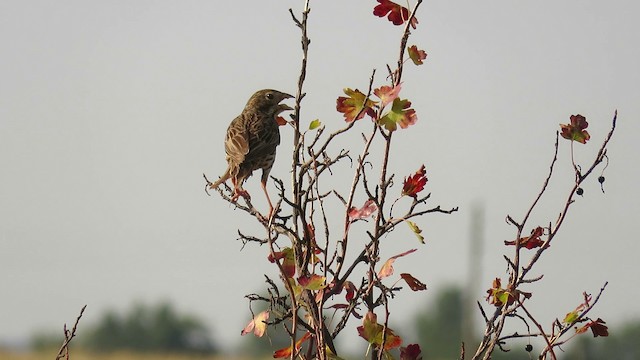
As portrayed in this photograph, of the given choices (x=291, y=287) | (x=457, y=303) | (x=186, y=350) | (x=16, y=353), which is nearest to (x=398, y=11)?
(x=291, y=287)

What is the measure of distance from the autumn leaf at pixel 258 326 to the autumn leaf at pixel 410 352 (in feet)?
1.13

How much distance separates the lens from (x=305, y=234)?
3012 millimetres

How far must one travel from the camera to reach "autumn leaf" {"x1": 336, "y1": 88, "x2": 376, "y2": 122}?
3.07 m

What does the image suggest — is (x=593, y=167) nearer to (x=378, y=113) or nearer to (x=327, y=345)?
(x=378, y=113)

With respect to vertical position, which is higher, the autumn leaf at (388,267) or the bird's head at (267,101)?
the bird's head at (267,101)

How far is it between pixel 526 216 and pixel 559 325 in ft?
0.99

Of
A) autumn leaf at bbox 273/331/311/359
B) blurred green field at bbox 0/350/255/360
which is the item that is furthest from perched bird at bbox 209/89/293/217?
blurred green field at bbox 0/350/255/360

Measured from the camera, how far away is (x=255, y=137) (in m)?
5.82

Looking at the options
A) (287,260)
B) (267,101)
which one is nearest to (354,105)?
(287,260)

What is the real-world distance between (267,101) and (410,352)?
3.02 m

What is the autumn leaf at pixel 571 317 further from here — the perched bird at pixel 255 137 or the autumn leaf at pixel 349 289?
the perched bird at pixel 255 137

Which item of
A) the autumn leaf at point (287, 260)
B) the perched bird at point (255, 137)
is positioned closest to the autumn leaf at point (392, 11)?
the autumn leaf at point (287, 260)

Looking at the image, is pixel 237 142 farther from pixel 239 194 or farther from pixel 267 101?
pixel 239 194

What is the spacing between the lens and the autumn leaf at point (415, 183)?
3.17m
